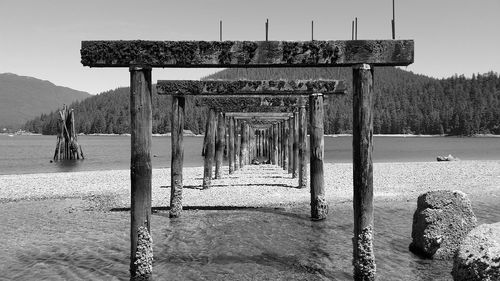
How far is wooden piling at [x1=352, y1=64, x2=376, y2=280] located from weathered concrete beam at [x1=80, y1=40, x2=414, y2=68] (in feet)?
0.93

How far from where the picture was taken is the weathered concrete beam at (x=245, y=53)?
6.20 meters

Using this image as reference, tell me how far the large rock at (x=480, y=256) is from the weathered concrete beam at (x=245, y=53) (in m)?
2.53

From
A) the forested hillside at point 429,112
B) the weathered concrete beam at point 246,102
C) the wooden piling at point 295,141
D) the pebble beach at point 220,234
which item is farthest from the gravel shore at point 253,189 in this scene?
the forested hillside at point 429,112

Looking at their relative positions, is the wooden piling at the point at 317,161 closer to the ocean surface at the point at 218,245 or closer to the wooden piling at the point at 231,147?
the ocean surface at the point at 218,245

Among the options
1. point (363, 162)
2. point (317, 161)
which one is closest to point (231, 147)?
point (317, 161)

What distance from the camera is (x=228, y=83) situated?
11.2m

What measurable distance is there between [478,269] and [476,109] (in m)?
181

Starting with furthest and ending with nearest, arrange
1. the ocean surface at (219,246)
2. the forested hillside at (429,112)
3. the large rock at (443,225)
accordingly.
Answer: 1. the forested hillside at (429,112)
2. the large rock at (443,225)
3. the ocean surface at (219,246)

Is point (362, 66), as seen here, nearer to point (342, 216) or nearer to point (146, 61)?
point (146, 61)

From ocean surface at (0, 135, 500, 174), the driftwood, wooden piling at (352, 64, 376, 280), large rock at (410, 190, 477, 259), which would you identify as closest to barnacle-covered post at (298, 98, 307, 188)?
large rock at (410, 190, 477, 259)

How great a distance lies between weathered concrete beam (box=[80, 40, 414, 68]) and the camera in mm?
6195

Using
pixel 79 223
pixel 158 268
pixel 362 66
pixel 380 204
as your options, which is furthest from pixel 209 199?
pixel 362 66

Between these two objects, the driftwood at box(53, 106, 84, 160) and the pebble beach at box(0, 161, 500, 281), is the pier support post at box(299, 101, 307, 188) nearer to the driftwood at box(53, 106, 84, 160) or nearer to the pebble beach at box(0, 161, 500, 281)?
the pebble beach at box(0, 161, 500, 281)

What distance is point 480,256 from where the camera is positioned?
17.3ft
